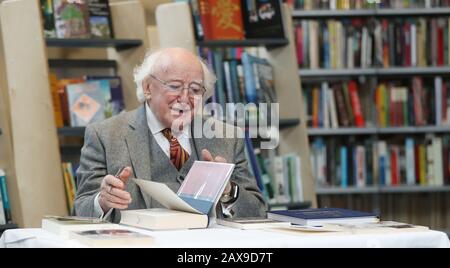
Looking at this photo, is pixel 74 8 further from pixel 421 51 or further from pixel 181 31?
pixel 421 51

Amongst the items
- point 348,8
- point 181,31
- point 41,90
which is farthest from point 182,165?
point 348,8

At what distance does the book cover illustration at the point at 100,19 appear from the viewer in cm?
437

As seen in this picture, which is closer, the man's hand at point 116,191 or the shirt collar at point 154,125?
the man's hand at point 116,191

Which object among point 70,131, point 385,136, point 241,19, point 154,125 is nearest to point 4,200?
point 70,131

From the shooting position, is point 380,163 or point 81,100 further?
point 380,163

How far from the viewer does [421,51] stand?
6.14m

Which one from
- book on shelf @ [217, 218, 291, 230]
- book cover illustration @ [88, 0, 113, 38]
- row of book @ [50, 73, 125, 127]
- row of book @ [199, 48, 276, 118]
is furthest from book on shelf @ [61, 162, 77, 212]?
book on shelf @ [217, 218, 291, 230]

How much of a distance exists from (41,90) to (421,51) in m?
Answer: 3.08

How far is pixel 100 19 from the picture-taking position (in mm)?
4398

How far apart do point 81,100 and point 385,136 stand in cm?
272

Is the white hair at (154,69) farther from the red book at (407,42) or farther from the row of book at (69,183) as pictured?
the red book at (407,42)

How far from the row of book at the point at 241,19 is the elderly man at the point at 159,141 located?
150 centimetres

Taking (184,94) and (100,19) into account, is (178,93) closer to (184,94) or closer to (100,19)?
(184,94)

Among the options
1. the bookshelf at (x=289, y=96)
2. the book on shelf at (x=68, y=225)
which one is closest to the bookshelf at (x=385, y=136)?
the bookshelf at (x=289, y=96)
